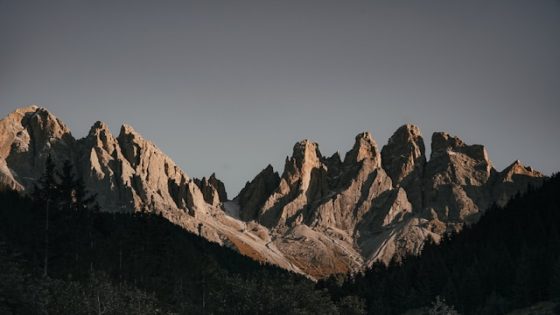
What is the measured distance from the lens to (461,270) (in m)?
181

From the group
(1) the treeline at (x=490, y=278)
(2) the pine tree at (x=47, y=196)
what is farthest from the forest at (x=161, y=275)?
(1) the treeline at (x=490, y=278)

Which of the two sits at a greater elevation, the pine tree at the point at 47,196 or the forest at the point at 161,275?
the pine tree at the point at 47,196

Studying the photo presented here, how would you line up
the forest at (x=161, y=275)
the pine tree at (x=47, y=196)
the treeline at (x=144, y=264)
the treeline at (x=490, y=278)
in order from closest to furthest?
the forest at (x=161, y=275) → the pine tree at (x=47, y=196) → the treeline at (x=144, y=264) → the treeline at (x=490, y=278)

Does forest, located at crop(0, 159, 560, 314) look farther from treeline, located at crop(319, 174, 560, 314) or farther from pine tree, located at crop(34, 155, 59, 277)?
treeline, located at crop(319, 174, 560, 314)

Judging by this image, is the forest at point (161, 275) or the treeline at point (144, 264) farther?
the treeline at point (144, 264)

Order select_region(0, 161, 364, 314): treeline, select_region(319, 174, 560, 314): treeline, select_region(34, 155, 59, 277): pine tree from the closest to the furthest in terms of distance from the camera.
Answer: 1. select_region(34, 155, 59, 277): pine tree
2. select_region(0, 161, 364, 314): treeline
3. select_region(319, 174, 560, 314): treeline

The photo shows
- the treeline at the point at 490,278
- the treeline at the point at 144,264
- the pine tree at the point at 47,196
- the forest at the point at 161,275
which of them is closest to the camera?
the forest at the point at 161,275

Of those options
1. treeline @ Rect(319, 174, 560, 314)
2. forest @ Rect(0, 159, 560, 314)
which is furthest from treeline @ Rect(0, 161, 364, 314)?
treeline @ Rect(319, 174, 560, 314)

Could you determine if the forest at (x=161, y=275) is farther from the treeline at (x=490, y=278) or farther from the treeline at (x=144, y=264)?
the treeline at (x=490, y=278)

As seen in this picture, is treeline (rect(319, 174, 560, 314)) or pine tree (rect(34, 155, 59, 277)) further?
treeline (rect(319, 174, 560, 314))

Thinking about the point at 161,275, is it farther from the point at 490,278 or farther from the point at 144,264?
the point at 490,278

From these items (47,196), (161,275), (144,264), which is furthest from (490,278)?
(47,196)

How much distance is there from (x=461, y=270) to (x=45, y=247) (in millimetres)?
107565

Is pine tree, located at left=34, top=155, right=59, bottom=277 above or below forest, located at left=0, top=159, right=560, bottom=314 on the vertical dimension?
above
